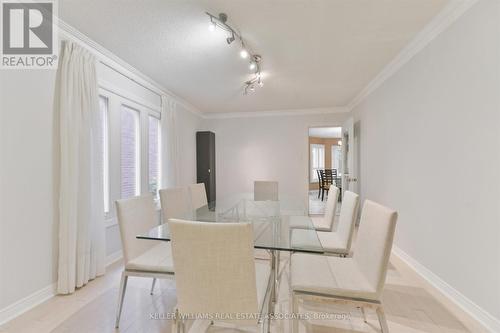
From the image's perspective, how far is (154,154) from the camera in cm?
396

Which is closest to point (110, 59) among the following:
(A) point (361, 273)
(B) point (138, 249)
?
(B) point (138, 249)

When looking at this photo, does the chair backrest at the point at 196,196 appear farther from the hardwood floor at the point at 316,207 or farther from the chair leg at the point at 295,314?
the hardwood floor at the point at 316,207

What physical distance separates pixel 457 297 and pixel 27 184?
3.61 m

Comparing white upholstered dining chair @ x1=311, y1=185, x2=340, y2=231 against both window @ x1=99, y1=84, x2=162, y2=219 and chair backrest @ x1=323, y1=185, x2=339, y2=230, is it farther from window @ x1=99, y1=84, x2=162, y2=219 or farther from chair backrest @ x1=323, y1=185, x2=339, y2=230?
window @ x1=99, y1=84, x2=162, y2=219

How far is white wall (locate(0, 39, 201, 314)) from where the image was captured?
178cm

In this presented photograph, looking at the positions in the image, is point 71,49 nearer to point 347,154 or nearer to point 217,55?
point 217,55

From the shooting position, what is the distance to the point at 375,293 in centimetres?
132

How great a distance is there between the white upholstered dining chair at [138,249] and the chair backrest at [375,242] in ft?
4.24

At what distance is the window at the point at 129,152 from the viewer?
319 centimetres

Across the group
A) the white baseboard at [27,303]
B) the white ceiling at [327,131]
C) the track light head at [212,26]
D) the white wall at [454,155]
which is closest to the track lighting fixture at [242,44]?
the track light head at [212,26]

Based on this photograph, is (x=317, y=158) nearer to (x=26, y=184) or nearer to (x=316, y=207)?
(x=316, y=207)

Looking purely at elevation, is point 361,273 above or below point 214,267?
below

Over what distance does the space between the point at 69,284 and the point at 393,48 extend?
4056 mm

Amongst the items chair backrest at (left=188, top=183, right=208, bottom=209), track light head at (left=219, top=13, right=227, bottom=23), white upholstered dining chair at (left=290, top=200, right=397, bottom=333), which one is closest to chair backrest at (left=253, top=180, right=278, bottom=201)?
chair backrest at (left=188, top=183, right=208, bottom=209)
